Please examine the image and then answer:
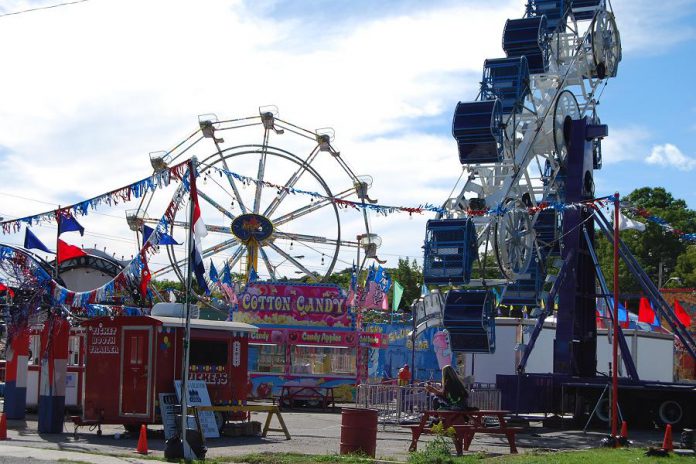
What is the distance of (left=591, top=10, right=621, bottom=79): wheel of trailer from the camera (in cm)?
3188

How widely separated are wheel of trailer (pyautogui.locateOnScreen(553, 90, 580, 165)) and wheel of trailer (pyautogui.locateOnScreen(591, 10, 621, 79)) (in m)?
1.80

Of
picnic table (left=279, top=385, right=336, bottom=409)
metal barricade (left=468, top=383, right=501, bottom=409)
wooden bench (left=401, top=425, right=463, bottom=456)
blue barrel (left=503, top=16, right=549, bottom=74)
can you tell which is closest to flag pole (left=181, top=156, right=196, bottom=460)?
wooden bench (left=401, top=425, right=463, bottom=456)

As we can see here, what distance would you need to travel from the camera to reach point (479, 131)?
27.4 m

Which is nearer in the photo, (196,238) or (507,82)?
(196,238)

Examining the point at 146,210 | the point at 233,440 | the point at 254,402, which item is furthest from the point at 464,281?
the point at 146,210

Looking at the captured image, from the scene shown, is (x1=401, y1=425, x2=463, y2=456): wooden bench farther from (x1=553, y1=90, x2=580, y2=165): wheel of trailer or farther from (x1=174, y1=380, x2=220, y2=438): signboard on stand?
(x1=553, y1=90, x2=580, y2=165): wheel of trailer

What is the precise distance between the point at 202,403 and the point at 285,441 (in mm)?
2116

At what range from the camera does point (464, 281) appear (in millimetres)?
26688

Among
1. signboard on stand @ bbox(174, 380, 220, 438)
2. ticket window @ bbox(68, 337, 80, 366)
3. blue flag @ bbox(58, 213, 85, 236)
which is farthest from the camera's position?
ticket window @ bbox(68, 337, 80, 366)

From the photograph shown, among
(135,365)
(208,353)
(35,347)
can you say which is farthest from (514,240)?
(35,347)

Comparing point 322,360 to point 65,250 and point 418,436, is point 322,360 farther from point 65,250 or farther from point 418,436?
point 418,436

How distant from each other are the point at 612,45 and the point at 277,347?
50.1 ft

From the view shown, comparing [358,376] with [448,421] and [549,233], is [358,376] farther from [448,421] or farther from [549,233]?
[448,421]

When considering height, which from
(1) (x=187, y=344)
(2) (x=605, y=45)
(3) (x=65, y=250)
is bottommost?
(1) (x=187, y=344)
